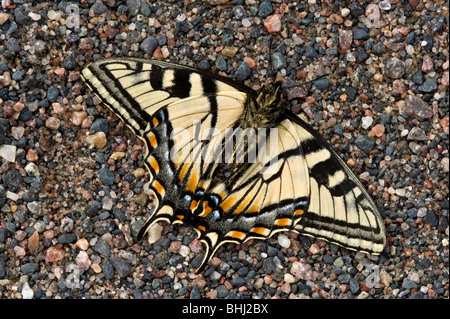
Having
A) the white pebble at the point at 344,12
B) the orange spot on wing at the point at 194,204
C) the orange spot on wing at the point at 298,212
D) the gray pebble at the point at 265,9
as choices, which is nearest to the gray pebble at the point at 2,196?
the orange spot on wing at the point at 194,204

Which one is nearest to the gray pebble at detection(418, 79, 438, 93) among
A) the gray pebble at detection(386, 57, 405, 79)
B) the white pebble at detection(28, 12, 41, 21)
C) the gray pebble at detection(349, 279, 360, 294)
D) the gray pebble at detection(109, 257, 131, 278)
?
the gray pebble at detection(386, 57, 405, 79)

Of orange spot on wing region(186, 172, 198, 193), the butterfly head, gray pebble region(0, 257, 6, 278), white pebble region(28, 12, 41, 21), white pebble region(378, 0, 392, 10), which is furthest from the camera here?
white pebble region(378, 0, 392, 10)

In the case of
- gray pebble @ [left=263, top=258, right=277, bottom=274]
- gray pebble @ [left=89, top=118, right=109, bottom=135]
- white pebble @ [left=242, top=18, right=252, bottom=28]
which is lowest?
gray pebble @ [left=263, top=258, right=277, bottom=274]

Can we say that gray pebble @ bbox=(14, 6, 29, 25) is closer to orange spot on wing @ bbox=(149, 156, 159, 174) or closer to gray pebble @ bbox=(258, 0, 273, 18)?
orange spot on wing @ bbox=(149, 156, 159, 174)

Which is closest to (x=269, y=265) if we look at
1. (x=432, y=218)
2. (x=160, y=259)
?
(x=160, y=259)

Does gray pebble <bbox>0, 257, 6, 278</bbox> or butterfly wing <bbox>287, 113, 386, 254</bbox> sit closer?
butterfly wing <bbox>287, 113, 386, 254</bbox>

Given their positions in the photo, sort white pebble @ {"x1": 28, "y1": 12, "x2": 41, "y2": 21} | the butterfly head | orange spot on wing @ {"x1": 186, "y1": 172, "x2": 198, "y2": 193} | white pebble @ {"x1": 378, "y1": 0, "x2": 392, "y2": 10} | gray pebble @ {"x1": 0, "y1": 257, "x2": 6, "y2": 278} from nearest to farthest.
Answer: the butterfly head → orange spot on wing @ {"x1": 186, "y1": 172, "x2": 198, "y2": 193} → gray pebble @ {"x1": 0, "y1": 257, "x2": 6, "y2": 278} → white pebble @ {"x1": 28, "y1": 12, "x2": 41, "y2": 21} → white pebble @ {"x1": 378, "y1": 0, "x2": 392, "y2": 10}

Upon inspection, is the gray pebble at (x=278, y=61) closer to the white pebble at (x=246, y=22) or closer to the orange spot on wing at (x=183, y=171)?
the white pebble at (x=246, y=22)

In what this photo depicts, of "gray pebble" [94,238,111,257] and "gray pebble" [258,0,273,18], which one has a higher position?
"gray pebble" [258,0,273,18]
